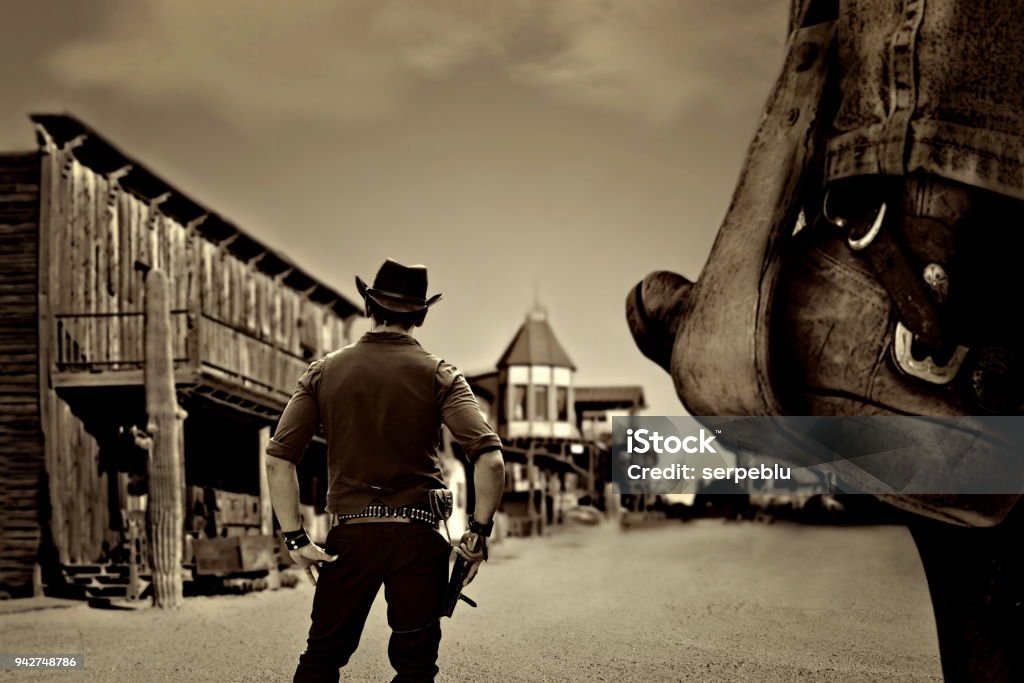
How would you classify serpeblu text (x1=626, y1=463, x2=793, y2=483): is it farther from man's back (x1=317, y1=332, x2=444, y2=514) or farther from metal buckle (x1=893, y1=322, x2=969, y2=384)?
man's back (x1=317, y1=332, x2=444, y2=514)

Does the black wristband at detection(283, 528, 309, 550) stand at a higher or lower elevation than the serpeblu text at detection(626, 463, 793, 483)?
lower

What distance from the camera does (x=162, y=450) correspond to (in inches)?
412

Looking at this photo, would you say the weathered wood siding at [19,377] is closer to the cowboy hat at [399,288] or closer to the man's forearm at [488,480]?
the cowboy hat at [399,288]

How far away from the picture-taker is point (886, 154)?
3.56 ft

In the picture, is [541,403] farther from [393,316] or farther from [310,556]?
[310,556]

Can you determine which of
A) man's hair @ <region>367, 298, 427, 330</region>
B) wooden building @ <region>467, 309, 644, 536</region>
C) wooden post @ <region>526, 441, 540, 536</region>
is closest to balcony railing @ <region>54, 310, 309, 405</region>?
man's hair @ <region>367, 298, 427, 330</region>

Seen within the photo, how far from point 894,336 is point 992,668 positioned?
0.47m

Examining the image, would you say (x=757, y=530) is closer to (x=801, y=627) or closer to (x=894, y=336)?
(x=801, y=627)

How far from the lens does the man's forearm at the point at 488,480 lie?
2.70 meters

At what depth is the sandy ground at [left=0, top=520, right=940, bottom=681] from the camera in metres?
5.61

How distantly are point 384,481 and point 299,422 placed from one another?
28cm

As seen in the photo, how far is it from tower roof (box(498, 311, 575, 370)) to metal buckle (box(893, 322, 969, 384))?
34.3 metres

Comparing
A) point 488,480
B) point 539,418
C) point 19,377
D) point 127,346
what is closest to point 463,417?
point 488,480

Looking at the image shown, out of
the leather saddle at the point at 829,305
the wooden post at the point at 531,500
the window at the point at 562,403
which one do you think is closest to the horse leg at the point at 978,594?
the leather saddle at the point at 829,305
